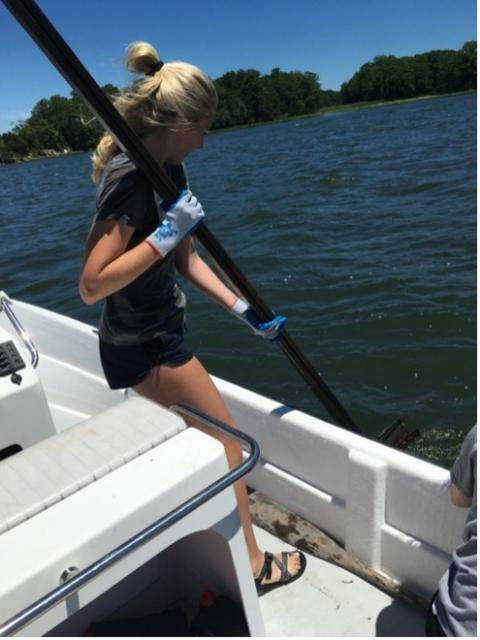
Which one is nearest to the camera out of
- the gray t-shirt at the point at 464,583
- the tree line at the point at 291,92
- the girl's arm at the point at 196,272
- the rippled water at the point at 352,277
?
the gray t-shirt at the point at 464,583

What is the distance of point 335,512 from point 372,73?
95481 millimetres

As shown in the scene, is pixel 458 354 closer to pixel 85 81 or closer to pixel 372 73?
pixel 85 81

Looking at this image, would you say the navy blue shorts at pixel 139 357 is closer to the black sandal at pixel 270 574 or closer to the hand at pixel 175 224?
the hand at pixel 175 224

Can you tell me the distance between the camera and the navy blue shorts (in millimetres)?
2094

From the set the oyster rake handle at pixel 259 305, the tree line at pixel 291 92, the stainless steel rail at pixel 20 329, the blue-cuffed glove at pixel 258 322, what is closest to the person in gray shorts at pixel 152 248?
the oyster rake handle at pixel 259 305

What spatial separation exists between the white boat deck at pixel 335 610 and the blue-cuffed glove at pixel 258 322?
975 mm

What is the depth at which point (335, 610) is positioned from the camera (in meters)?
2.20

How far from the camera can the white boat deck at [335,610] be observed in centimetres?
212

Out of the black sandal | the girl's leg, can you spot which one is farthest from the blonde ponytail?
the black sandal

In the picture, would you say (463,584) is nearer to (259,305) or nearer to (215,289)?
(259,305)

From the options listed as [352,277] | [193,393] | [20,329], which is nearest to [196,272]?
[193,393]

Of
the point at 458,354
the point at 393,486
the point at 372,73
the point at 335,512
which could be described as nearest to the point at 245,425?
the point at 335,512

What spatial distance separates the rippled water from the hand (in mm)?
3310

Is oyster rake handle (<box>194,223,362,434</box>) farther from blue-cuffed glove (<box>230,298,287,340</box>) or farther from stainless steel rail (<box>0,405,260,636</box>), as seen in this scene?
stainless steel rail (<box>0,405,260,636</box>)
